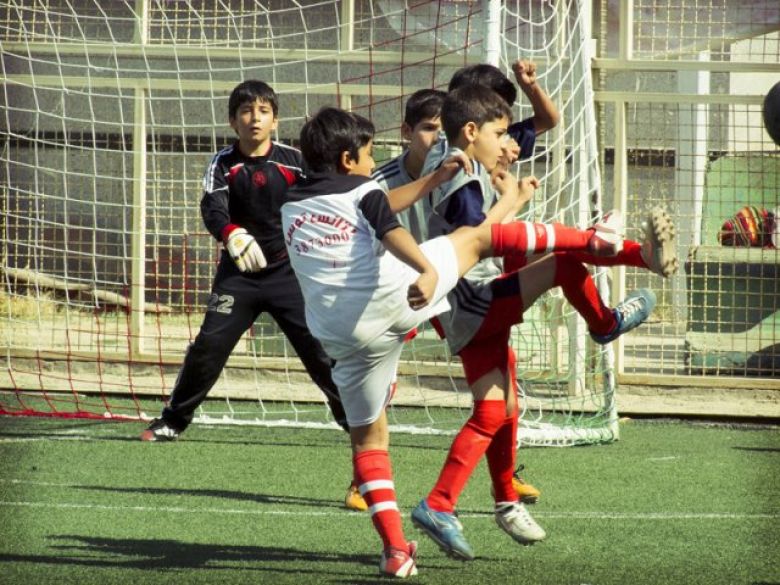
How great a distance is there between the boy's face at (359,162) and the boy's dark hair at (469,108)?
1.27 ft

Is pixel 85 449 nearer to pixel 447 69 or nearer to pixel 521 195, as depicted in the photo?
pixel 521 195

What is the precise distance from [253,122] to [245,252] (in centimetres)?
88

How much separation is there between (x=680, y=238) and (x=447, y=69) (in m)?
2.10

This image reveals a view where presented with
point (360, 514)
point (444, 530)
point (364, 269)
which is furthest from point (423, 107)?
point (444, 530)

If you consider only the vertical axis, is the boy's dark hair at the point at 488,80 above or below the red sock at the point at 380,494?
above

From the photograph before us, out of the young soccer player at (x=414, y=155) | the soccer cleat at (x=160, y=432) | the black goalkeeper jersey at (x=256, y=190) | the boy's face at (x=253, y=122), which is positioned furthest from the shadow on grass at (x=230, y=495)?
the boy's face at (x=253, y=122)

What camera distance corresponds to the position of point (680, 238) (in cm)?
1045

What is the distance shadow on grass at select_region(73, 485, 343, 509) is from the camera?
636 centimetres

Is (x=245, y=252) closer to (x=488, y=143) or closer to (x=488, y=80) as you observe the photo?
(x=488, y=80)

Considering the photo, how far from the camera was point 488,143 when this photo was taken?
5.26 metres

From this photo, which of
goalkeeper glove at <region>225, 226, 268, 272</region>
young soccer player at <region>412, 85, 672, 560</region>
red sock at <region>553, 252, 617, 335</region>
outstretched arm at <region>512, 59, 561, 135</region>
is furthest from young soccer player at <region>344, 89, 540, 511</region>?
goalkeeper glove at <region>225, 226, 268, 272</region>

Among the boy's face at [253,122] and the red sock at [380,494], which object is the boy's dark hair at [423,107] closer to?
A: the boy's face at [253,122]

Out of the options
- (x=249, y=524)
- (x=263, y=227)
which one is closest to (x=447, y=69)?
(x=263, y=227)

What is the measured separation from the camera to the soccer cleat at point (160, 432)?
7.86m
